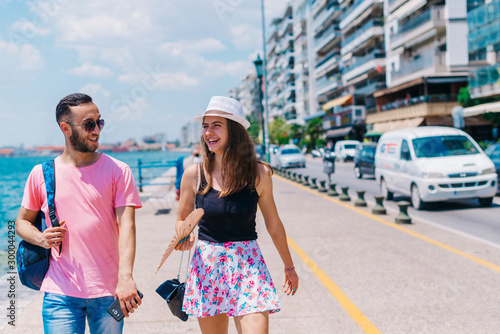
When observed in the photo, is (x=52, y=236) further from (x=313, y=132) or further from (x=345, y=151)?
(x=313, y=132)

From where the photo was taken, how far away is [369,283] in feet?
19.1

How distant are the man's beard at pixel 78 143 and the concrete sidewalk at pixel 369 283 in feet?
7.07

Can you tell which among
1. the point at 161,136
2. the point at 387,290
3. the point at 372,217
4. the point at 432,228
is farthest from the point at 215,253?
the point at 161,136

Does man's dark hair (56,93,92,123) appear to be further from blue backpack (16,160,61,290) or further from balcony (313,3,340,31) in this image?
balcony (313,3,340,31)

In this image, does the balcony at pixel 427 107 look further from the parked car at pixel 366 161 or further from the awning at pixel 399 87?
the parked car at pixel 366 161

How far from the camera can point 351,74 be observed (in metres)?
60.7

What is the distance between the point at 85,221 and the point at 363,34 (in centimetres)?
5639

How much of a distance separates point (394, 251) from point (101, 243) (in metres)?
5.52

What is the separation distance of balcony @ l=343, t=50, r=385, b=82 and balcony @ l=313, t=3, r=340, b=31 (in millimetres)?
9572

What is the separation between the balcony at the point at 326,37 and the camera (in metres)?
70.9

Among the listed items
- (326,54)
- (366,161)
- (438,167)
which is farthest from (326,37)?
(438,167)

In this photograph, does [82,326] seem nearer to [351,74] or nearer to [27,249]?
[27,249]

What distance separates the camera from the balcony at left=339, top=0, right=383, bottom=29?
53147mm

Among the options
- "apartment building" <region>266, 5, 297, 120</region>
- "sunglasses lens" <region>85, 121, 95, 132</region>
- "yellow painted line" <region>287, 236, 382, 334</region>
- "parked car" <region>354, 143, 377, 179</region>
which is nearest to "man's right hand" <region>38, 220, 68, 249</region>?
"sunglasses lens" <region>85, 121, 95, 132</region>
